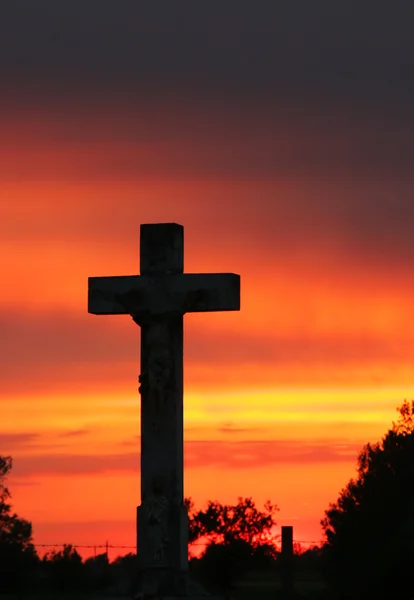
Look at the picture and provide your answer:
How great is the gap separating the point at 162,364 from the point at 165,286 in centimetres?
119

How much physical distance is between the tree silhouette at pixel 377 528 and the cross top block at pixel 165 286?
123ft

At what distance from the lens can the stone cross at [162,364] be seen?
92.5 feet

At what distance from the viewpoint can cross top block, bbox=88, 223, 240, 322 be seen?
2881cm

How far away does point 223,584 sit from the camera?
274ft

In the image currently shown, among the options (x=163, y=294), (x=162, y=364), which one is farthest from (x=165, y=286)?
(x=162, y=364)

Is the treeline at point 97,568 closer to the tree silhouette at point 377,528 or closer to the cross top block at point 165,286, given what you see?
the tree silhouette at point 377,528

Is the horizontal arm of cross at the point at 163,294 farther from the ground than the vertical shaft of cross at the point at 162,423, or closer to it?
farther from the ground

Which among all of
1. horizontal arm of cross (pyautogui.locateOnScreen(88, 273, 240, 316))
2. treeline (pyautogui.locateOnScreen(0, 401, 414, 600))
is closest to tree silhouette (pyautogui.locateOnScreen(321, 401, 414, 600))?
treeline (pyautogui.locateOnScreen(0, 401, 414, 600))

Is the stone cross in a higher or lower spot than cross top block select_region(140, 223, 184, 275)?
lower

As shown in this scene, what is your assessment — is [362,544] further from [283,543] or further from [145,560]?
[145,560]

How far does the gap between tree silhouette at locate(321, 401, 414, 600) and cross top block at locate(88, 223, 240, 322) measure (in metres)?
37.5

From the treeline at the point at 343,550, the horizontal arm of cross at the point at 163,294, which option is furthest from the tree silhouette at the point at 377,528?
the horizontal arm of cross at the point at 163,294

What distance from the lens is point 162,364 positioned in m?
28.9

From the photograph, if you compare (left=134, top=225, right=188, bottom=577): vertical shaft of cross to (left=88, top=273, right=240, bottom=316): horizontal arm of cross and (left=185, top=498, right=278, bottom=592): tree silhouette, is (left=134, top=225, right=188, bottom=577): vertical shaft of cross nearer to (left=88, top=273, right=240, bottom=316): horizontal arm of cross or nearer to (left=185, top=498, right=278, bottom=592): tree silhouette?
(left=88, top=273, right=240, bottom=316): horizontal arm of cross
